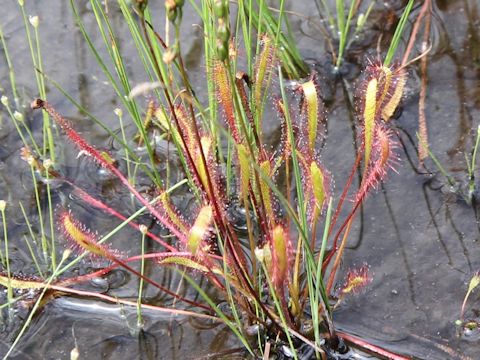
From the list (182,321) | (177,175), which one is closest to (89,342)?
(182,321)

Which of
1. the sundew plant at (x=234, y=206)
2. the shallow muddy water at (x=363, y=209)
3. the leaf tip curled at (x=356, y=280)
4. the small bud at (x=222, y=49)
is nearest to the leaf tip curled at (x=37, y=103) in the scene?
the sundew plant at (x=234, y=206)

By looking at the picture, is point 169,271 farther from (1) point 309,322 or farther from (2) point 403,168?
(2) point 403,168

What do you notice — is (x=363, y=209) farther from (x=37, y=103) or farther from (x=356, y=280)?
(x=37, y=103)

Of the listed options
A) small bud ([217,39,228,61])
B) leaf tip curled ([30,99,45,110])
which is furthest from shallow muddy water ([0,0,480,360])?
small bud ([217,39,228,61])

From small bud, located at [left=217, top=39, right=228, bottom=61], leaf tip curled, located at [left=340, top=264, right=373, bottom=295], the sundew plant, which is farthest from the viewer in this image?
leaf tip curled, located at [left=340, top=264, right=373, bottom=295]

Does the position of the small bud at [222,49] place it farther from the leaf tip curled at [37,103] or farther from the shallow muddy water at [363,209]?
the shallow muddy water at [363,209]

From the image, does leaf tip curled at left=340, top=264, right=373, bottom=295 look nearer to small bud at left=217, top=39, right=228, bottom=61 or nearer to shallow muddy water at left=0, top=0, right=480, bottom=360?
shallow muddy water at left=0, top=0, right=480, bottom=360

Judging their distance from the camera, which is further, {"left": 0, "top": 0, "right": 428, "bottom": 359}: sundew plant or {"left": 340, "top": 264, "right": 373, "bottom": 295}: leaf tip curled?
{"left": 340, "top": 264, "right": 373, "bottom": 295}: leaf tip curled

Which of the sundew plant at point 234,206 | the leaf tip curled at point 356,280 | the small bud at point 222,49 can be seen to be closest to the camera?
the small bud at point 222,49
